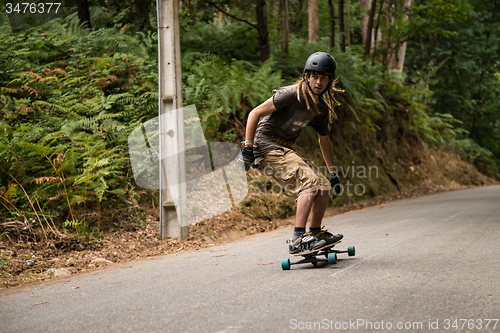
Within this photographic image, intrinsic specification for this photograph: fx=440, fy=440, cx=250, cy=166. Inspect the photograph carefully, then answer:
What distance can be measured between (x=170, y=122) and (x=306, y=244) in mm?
4147

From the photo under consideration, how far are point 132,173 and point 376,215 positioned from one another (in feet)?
18.8

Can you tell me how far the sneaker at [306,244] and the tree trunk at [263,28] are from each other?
31.7ft

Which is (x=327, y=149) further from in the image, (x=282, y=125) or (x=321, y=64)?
(x=321, y=64)

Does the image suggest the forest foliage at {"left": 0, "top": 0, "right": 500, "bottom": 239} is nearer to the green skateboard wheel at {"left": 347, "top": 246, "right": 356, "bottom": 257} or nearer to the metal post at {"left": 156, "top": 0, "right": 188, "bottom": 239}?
the metal post at {"left": 156, "top": 0, "right": 188, "bottom": 239}

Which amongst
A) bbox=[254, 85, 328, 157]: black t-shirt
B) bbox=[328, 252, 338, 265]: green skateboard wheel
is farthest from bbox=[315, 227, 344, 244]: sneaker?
bbox=[254, 85, 328, 157]: black t-shirt

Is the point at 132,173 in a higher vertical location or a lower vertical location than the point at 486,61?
lower

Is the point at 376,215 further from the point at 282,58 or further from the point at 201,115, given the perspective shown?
the point at 282,58

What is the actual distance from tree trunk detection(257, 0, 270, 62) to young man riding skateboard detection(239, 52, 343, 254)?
8757mm

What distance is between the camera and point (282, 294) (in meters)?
3.79

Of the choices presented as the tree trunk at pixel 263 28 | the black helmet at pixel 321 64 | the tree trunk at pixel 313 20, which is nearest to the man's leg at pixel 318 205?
the black helmet at pixel 321 64

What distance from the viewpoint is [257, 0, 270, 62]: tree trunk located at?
13.0m

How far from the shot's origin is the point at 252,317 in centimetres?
322

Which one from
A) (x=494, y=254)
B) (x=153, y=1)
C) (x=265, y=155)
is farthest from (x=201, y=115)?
(x=494, y=254)

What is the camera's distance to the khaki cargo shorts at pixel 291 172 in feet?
15.9
